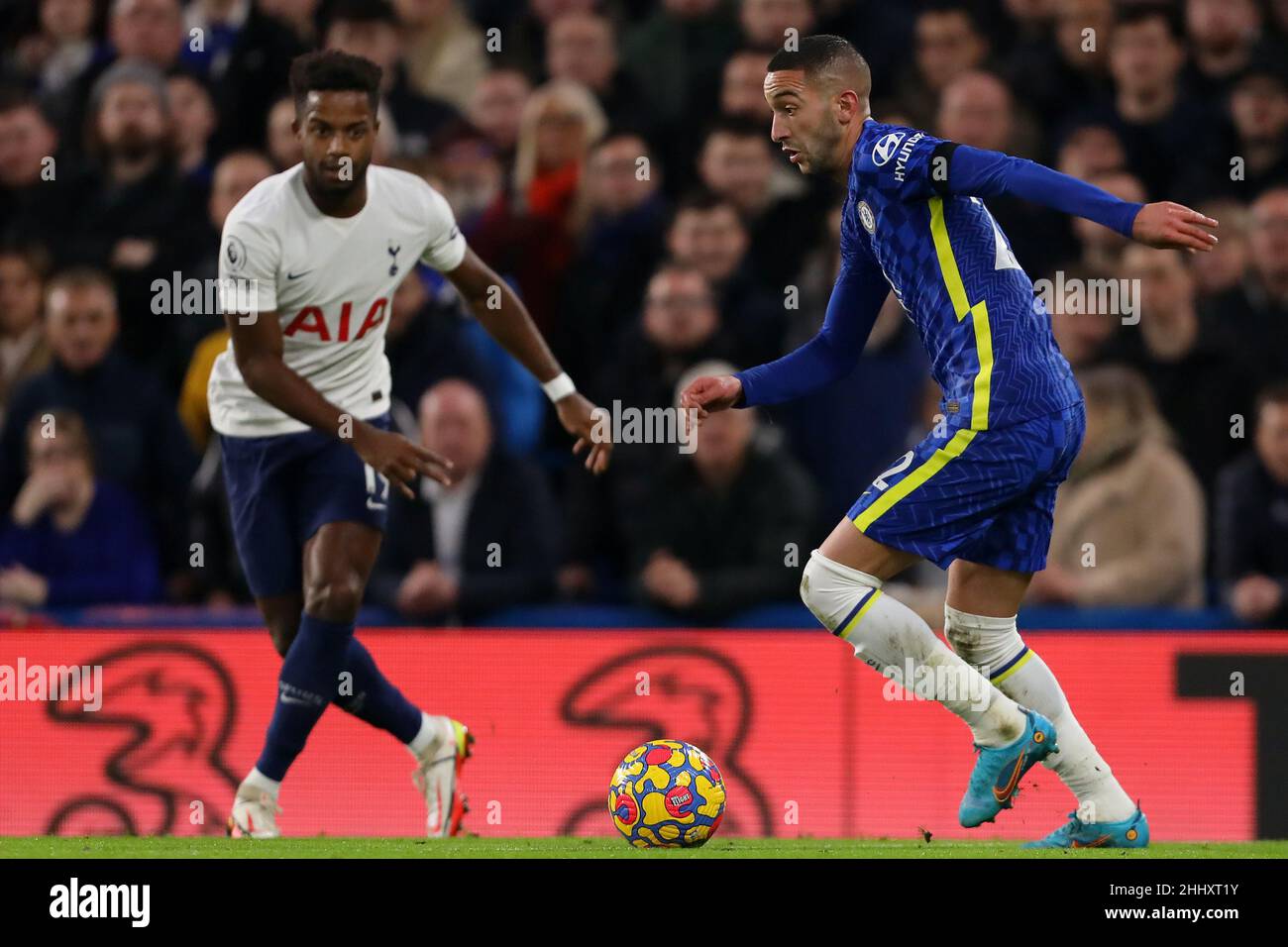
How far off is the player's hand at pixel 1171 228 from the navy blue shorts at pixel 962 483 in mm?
861

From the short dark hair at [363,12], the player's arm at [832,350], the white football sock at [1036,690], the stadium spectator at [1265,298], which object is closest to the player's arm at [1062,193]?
the player's arm at [832,350]

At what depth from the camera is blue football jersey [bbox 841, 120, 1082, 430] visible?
6000mm

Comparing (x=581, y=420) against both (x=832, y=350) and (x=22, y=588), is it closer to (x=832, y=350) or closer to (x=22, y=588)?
(x=832, y=350)

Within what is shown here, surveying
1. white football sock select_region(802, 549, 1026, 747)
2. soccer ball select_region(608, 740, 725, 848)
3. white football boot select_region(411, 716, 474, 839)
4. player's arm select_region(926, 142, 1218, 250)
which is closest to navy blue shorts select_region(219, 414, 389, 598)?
white football boot select_region(411, 716, 474, 839)

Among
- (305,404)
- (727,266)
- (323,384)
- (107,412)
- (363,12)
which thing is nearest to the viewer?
(305,404)

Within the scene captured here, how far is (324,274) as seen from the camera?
7.09m

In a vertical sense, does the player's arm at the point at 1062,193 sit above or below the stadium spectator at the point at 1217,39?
below

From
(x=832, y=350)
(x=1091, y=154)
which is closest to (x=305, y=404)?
(x=832, y=350)

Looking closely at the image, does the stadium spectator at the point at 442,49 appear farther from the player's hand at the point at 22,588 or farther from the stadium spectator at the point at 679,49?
the player's hand at the point at 22,588

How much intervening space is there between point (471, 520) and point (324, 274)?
Answer: 2.34 meters

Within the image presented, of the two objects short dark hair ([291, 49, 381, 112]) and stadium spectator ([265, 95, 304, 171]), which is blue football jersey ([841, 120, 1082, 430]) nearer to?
short dark hair ([291, 49, 381, 112])

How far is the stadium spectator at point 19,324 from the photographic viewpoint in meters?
10.6

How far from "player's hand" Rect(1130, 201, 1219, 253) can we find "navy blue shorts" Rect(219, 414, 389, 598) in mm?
3034
